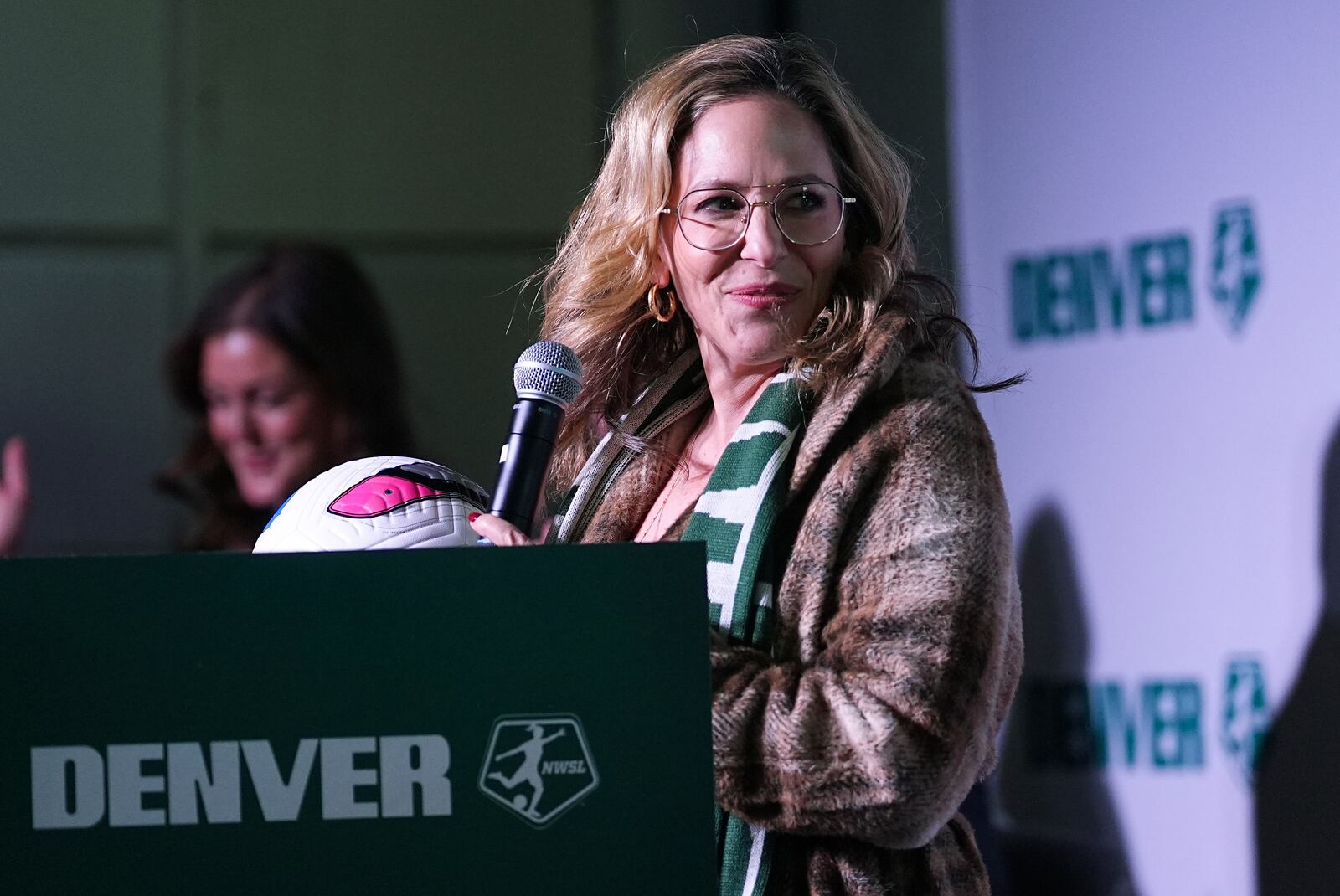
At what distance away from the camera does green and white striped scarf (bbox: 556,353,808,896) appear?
115cm

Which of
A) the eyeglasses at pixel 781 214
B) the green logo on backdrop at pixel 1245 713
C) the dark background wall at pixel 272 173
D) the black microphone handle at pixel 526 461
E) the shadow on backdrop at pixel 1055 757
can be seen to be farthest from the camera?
the dark background wall at pixel 272 173

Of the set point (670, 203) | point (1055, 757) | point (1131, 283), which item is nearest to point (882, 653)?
point (670, 203)

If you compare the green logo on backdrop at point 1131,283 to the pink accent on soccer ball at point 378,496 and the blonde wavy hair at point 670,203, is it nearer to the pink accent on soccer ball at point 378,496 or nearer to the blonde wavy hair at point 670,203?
the blonde wavy hair at point 670,203

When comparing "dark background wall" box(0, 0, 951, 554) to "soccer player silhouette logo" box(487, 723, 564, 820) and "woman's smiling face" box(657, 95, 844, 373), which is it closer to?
"woman's smiling face" box(657, 95, 844, 373)

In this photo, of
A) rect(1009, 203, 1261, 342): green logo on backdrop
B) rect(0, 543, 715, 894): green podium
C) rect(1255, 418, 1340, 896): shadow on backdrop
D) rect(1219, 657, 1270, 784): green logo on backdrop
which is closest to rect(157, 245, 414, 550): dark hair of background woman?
rect(1009, 203, 1261, 342): green logo on backdrop

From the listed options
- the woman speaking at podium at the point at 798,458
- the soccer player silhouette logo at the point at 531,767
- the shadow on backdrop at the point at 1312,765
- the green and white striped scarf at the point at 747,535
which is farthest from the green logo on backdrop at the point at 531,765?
the shadow on backdrop at the point at 1312,765

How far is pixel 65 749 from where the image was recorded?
0.77 m

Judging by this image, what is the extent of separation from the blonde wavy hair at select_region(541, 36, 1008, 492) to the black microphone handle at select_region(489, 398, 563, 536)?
294mm

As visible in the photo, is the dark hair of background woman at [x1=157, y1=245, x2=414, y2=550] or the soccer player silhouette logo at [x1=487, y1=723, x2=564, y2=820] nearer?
the soccer player silhouette logo at [x1=487, y1=723, x2=564, y2=820]

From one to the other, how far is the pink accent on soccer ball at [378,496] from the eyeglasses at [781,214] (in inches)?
→ 15.7

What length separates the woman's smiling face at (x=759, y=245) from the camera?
4.27 ft

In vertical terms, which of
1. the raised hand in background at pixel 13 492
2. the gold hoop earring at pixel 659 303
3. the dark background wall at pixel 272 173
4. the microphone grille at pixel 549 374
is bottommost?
the raised hand in background at pixel 13 492

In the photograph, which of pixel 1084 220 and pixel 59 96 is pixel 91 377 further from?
pixel 1084 220

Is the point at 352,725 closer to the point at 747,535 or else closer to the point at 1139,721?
the point at 747,535
